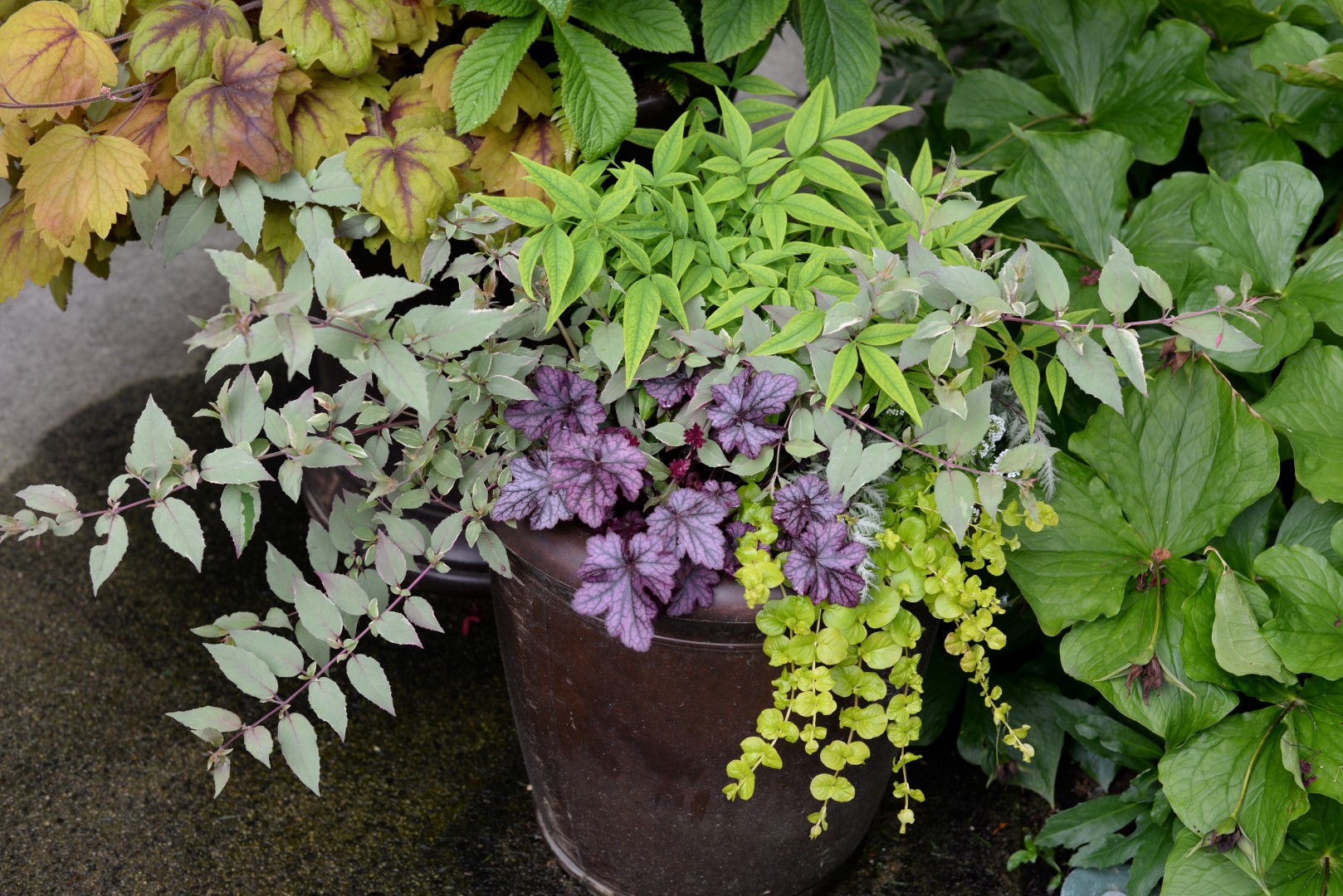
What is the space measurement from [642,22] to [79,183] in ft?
2.47

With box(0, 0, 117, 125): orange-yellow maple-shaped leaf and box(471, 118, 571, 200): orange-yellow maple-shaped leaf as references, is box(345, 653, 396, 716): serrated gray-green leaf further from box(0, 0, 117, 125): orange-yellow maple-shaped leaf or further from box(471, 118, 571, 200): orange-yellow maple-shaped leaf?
box(0, 0, 117, 125): orange-yellow maple-shaped leaf

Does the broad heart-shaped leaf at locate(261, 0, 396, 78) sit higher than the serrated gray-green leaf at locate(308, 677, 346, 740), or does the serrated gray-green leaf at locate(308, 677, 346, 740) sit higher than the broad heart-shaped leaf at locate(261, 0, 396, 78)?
the broad heart-shaped leaf at locate(261, 0, 396, 78)

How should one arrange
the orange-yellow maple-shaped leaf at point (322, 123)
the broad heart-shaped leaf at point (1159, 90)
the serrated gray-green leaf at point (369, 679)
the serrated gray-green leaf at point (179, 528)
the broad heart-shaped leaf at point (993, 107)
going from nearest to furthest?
the serrated gray-green leaf at point (179, 528) → the serrated gray-green leaf at point (369, 679) → the orange-yellow maple-shaped leaf at point (322, 123) → the broad heart-shaped leaf at point (1159, 90) → the broad heart-shaped leaf at point (993, 107)

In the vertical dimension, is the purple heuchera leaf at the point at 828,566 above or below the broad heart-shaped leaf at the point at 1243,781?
above

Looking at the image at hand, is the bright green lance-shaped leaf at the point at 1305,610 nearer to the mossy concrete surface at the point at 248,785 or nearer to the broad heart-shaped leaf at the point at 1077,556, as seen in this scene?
the broad heart-shaped leaf at the point at 1077,556

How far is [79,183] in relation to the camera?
141cm

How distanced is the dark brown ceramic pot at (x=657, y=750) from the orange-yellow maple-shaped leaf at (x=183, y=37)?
75 centimetres

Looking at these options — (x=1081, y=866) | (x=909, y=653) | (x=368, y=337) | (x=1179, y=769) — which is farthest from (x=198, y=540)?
(x=1081, y=866)

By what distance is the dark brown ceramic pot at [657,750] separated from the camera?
131 cm

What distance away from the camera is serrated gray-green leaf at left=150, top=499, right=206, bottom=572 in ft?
3.82

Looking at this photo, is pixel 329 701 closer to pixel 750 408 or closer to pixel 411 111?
pixel 750 408

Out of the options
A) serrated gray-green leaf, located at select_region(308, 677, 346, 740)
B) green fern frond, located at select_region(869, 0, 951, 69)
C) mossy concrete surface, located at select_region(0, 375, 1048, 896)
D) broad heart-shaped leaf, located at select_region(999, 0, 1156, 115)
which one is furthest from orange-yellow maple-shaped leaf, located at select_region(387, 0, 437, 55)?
mossy concrete surface, located at select_region(0, 375, 1048, 896)

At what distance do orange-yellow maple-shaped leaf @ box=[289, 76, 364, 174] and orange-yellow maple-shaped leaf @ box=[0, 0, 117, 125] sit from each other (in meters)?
0.24

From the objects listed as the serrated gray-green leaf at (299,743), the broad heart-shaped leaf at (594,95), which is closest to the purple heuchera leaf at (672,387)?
the broad heart-shaped leaf at (594,95)
